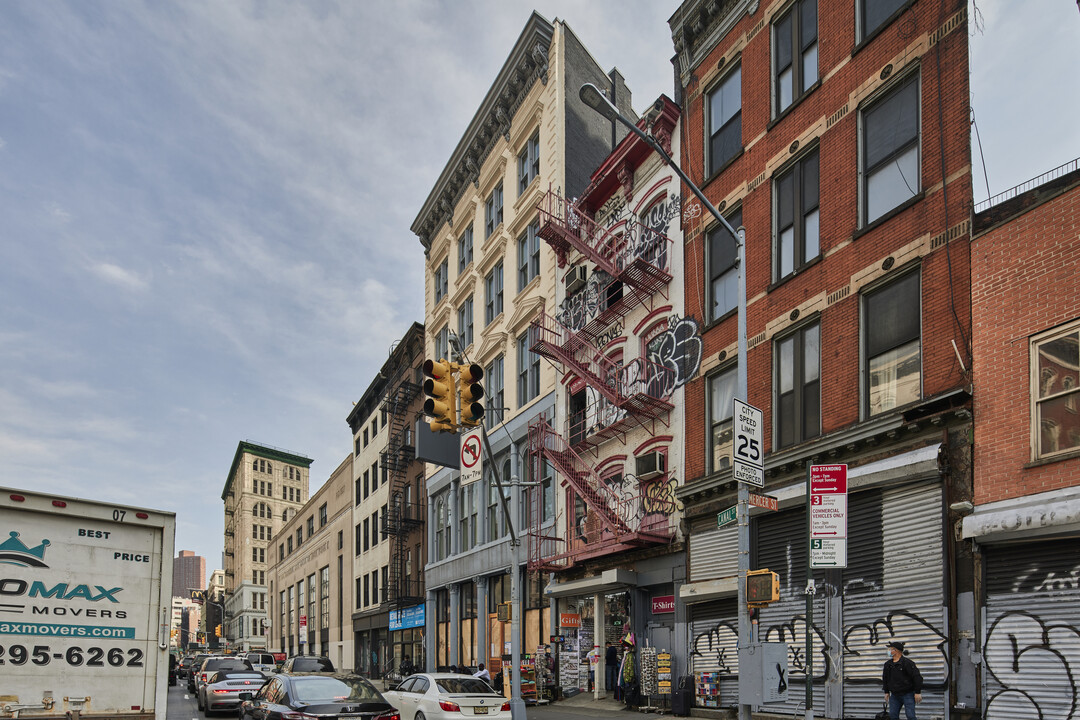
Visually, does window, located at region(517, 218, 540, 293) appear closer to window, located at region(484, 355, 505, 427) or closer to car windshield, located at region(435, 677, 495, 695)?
window, located at region(484, 355, 505, 427)

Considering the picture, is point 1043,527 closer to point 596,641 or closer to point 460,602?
point 596,641

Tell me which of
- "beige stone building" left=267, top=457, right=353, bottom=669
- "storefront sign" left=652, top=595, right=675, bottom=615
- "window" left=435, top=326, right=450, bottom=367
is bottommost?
"beige stone building" left=267, top=457, right=353, bottom=669

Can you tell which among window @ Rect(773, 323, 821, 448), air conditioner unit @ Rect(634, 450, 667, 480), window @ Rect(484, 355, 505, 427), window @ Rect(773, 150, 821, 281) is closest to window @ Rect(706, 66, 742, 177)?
window @ Rect(773, 150, 821, 281)

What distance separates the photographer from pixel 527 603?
104 feet

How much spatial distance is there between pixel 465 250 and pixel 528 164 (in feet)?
28.2

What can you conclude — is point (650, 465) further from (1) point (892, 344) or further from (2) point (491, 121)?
(2) point (491, 121)

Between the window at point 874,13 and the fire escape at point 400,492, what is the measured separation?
3328 cm

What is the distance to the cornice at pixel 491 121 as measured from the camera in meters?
34.3

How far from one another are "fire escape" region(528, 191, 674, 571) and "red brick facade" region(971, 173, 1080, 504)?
9.94m

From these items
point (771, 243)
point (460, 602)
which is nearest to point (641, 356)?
point (771, 243)

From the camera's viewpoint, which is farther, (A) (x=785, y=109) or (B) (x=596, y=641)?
(B) (x=596, y=641)

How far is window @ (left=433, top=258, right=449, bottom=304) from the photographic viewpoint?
4656 centimetres

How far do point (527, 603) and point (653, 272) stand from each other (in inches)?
541

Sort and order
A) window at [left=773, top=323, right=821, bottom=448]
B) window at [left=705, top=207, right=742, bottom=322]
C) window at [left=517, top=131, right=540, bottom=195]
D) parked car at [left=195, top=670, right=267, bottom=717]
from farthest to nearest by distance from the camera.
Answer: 1. window at [left=517, top=131, right=540, bottom=195]
2. parked car at [left=195, top=670, right=267, bottom=717]
3. window at [left=705, top=207, right=742, bottom=322]
4. window at [left=773, top=323, right=821, bottom=448]
